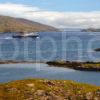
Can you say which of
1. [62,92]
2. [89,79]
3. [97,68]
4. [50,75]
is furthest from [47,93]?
[97,68]

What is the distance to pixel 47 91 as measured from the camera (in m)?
25.9

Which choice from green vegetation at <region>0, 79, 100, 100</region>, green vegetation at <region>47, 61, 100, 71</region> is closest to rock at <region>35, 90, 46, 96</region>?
green vegetation at <region>0, 79, 100, 100</region>

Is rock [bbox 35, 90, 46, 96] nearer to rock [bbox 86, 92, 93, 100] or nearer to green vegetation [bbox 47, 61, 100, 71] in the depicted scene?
rock [bbox 86, 92, 93, 100]

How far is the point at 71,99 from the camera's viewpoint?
85.3 feet

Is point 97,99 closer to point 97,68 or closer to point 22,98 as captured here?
point 22,98

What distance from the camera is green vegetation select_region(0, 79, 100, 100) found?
25.7 meters

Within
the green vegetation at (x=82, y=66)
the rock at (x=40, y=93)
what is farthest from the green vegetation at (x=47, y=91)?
the green vegetation at (x=82, y=66)

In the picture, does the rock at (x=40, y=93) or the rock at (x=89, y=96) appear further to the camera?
the rock at (x=89, y=96)

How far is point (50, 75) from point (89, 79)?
13078 millimetres

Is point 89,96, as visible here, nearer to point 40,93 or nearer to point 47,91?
point 47,91

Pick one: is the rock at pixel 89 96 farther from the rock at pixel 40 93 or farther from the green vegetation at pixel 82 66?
the green vegetation at pixel 82 66

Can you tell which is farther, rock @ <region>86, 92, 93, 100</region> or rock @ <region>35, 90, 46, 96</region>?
rock @ <region>86, 92, 93, 100</region>

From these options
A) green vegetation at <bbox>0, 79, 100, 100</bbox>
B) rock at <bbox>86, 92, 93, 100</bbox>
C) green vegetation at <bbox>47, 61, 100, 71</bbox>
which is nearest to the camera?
green vegetation at <bbox>0, 79, 100, 100</bbox>

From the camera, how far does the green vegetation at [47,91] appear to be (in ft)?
84.2
